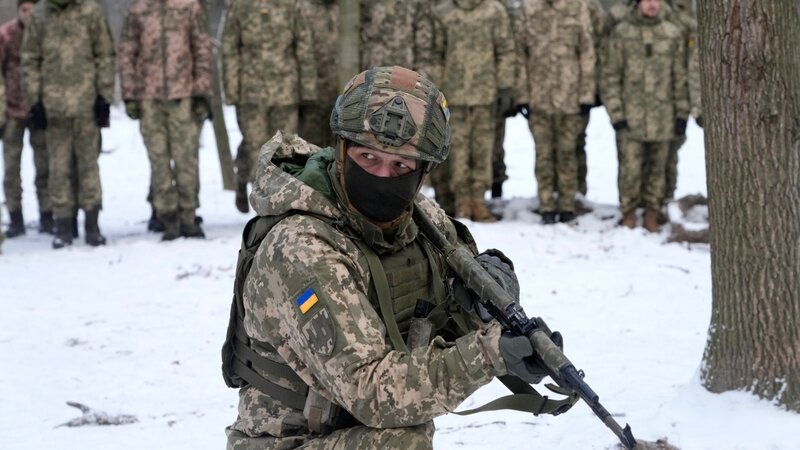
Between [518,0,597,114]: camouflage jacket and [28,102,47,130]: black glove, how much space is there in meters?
4.49

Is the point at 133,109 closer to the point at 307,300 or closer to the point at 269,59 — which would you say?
the point at 269,59

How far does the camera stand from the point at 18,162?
10.7 m

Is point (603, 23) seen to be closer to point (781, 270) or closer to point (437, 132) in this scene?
point (781, 270)

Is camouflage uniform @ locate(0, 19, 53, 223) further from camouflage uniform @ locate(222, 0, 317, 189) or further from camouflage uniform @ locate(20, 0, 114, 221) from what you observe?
camouflage uniform @ locate(222, 0, 317, 189)

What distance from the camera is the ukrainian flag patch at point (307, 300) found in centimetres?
309

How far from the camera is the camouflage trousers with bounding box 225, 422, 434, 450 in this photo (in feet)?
10.6

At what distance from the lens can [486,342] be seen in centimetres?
296

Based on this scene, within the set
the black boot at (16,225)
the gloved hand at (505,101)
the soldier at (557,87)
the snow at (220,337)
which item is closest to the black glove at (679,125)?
the soldier at (557,87)

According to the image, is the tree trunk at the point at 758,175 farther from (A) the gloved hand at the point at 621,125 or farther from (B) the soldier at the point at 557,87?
(B) the soldier at the point at 557,87

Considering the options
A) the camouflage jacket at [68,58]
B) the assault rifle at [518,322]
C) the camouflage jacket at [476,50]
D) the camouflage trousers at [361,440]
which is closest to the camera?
the assault rifle at [518,322]

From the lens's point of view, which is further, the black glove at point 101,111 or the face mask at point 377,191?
the black glove at point 101,111

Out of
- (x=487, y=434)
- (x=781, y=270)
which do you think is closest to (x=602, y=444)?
(x=487, y=434)

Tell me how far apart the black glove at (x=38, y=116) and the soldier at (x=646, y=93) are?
512cm

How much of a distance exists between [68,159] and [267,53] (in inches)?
80.5
